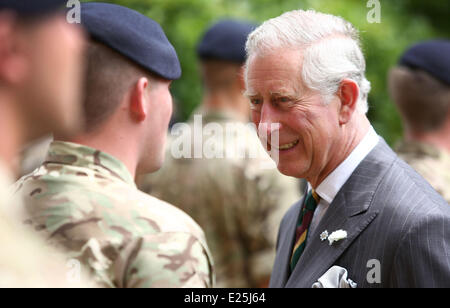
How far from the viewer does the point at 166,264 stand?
206cm

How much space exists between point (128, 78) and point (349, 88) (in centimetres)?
92

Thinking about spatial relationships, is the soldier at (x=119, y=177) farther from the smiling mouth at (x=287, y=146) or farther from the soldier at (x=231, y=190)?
the soldier at (x=231, y=190)

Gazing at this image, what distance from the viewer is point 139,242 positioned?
2062 mm

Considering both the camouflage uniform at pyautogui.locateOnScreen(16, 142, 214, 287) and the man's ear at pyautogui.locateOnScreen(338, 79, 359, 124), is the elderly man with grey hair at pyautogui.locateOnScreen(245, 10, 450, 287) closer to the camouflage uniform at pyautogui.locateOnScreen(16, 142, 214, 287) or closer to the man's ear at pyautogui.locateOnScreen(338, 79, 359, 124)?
the man's ear at pyautogui.locateOnScreen(338, 79, 359, 124)

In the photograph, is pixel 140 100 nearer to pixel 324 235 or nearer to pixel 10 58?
pixel 324 235

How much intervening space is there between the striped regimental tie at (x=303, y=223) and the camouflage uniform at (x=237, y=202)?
1.31 m

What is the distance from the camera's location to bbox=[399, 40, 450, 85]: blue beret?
4500mm

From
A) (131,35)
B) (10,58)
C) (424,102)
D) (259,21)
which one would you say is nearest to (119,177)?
(131,35)

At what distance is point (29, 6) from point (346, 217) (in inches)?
63.6

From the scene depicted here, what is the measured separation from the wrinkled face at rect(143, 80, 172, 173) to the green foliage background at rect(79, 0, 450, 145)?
19.4 feet

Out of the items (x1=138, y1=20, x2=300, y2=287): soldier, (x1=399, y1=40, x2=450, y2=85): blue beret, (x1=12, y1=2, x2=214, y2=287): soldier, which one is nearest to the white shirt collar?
(x1=12, y1=2, x2=214, y2=287): soldier
